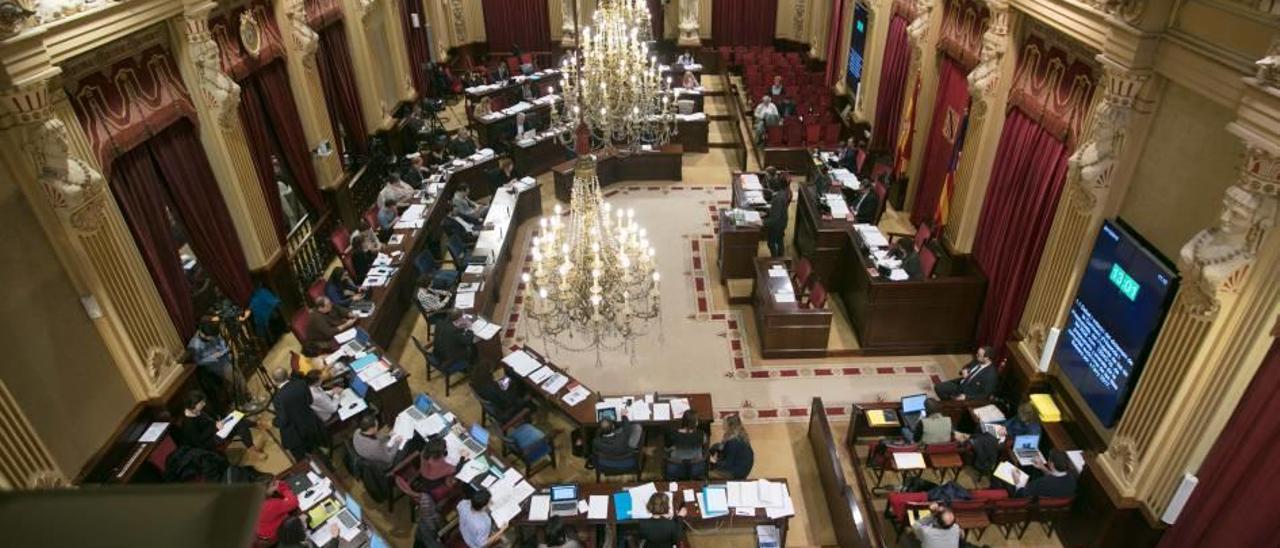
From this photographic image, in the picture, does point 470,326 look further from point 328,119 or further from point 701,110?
point 701,110

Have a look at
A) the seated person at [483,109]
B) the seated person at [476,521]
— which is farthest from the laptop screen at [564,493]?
the seated person at [483,109]

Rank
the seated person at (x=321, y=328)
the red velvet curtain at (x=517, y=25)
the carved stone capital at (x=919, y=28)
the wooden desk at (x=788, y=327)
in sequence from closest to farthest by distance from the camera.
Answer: the seated person at (x=321, y=328) → the wooden desk at (x=788, y=327) → the carved stone capital at (x=919, y=28) → the red velvet curtain at (x=517, y=25)

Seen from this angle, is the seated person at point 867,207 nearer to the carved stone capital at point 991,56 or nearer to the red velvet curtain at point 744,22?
the carved stone capital at point 991,56

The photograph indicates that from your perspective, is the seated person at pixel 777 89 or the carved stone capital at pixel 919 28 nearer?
the carved stone capital at pixel 919 28

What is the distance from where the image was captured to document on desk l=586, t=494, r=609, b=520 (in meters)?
6.02

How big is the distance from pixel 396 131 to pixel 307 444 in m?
8.09

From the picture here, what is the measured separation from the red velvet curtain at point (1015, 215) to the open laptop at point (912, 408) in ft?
5.08

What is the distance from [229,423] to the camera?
7.04m

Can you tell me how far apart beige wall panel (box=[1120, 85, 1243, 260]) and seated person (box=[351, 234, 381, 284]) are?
27.6 feet

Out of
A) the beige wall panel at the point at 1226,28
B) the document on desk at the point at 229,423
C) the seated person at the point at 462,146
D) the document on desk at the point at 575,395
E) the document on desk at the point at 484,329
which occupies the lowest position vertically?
the document on desk at the point at 575,395

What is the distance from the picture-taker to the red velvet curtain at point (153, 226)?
6.55 m

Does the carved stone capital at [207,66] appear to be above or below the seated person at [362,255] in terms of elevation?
above

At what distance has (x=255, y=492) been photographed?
4.16 feet

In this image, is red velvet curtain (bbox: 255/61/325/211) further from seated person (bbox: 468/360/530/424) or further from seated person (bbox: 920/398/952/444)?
seated person (bbox: 920/398/952/444)
